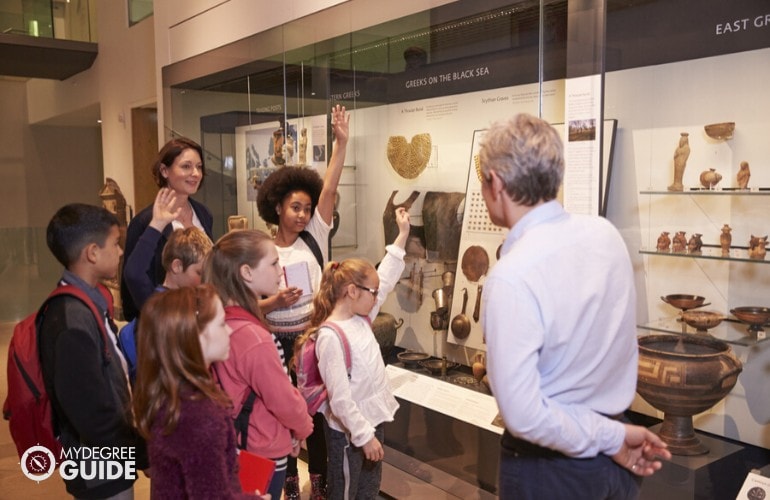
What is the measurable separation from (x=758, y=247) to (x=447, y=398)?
182 cm

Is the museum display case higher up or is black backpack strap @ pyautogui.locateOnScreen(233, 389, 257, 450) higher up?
the museum display case

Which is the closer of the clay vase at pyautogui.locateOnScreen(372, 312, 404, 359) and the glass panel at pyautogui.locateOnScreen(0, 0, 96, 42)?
the clay vase at pyautogui.locateOnScreen(372, 312, 404, 359)

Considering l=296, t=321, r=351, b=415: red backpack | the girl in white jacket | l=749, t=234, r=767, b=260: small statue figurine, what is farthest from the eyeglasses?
l=749, t=234, r=767, b=260: small statue figurine

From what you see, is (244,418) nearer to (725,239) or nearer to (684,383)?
(684,383)

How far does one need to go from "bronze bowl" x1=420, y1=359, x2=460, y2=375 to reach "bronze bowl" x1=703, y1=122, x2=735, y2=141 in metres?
1.91

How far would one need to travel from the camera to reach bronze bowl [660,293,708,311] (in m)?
3.38

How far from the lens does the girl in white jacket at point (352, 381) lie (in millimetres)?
2820

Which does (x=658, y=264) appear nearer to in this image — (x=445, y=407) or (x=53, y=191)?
(x=445, y=407)

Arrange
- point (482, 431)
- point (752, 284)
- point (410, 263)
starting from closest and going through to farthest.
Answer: point (752, 284) < point (482, 431) < point (410, 263)

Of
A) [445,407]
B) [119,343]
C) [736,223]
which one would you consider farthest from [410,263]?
[119,343]

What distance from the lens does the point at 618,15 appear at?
3.10 meters

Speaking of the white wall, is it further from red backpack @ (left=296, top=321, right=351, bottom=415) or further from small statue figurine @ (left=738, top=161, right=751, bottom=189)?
small statue figurine @ (left=738, top=161, right=751, bottom=189)

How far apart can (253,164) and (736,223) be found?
344cm

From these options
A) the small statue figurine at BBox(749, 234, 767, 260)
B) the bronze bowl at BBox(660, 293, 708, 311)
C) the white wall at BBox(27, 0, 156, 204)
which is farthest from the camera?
the white wall at BBox(27, 0, 156, 204)
